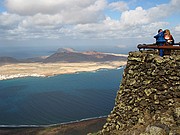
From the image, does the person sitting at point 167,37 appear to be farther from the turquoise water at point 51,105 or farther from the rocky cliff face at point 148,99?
the turquoise water at point 51,105

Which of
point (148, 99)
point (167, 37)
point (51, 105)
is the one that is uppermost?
point (167, 37)

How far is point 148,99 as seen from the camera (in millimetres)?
13773

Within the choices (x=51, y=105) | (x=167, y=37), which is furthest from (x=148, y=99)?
(x=51, y=105)

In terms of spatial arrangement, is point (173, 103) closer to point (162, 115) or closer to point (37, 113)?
point (162, 115)

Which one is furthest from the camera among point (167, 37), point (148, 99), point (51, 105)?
point (51, 105)

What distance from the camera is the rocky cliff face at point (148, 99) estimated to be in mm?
12493

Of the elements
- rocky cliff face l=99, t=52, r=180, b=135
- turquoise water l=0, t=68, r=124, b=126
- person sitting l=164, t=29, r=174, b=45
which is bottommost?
turquoise water l=0, t=68, r=124, b=126

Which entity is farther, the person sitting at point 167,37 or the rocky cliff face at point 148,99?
the person sitting at point 167,37

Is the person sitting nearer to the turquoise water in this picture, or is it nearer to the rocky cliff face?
the rocky cliff face

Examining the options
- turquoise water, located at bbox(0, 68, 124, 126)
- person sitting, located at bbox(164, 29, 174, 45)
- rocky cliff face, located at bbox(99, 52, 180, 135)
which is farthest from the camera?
turquoise water, located at bbox(0, 68, 124, 126)

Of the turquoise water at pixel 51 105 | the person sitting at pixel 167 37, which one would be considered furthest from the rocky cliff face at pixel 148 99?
the turquoise water at pixel 51 105

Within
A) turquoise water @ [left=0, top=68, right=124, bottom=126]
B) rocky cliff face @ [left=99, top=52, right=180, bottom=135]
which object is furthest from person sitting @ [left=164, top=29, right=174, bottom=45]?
turquoise water @ [left=0, top=68, right=124, bottom=126]

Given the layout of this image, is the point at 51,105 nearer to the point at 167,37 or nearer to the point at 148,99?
the point at 167,37

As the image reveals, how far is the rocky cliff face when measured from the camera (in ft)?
41.0
